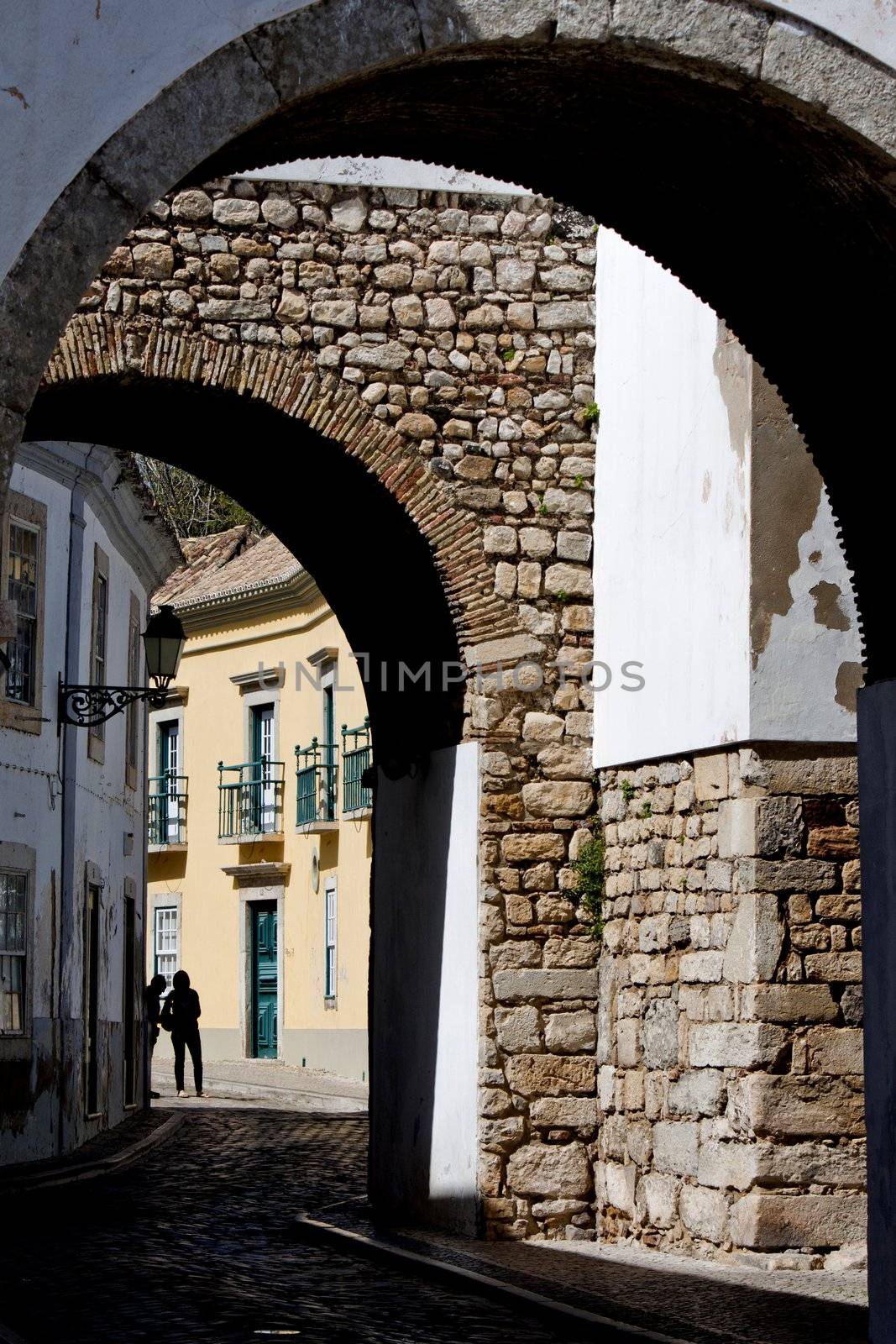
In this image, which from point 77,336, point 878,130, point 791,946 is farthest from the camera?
point 77,336

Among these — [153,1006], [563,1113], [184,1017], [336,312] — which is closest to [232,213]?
[336,312]

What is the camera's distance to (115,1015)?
18031mm

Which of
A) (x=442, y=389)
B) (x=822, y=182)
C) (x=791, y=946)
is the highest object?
(x=442, y=389)

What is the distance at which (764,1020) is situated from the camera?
884 cm

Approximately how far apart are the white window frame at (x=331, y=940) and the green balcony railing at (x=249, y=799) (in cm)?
207

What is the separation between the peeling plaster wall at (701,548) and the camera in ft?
29.5

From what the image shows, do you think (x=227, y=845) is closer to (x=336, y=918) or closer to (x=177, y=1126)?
(x=336, y=918)

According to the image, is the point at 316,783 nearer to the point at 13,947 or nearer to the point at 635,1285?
the point at 13,947

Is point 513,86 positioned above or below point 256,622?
below

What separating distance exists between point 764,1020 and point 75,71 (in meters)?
5.61

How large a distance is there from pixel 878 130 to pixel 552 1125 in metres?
6.33

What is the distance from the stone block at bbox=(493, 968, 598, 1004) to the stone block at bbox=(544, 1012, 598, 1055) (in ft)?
0.32

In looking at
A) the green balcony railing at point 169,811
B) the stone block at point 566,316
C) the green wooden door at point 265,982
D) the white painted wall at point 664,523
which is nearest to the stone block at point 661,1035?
the white painted wall at point 664,523

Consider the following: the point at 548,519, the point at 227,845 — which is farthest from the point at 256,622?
the point at 548,519
